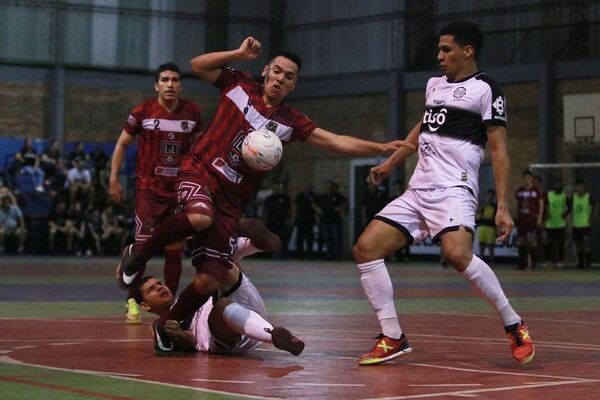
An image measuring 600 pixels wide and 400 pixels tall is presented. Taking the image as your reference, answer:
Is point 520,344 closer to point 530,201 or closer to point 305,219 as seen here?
point 530,201

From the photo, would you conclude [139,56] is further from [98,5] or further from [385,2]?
[385,2]

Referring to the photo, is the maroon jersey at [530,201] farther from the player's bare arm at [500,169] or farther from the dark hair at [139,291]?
the player's bare arm at [500,169]

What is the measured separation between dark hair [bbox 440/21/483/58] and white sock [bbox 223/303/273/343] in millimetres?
2475

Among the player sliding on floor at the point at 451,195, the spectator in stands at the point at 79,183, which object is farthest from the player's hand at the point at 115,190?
the spectator in stands at the point at 79,183

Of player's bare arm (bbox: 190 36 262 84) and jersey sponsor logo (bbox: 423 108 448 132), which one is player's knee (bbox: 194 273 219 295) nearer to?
player's bare arm (bbox: 190 36 262 84)

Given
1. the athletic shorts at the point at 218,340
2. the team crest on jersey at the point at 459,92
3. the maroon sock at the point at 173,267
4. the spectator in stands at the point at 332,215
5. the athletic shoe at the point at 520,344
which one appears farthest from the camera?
the spectator in stands at the point at 332,215

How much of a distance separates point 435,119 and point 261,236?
1587mm

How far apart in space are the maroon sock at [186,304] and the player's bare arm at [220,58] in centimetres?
160

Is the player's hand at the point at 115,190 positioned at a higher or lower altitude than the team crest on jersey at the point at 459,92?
lower

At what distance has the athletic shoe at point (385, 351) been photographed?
29.8ft

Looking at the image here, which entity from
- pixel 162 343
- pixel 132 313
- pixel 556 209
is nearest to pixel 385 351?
pixel 162 343

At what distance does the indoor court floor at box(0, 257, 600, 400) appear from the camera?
297 inches

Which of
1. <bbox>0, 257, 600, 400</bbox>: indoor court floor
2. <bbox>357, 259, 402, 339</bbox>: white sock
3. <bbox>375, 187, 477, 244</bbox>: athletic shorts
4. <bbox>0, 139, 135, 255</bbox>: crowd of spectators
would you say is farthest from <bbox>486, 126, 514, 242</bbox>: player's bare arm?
<bbox>0, 139, 135, 255</bbox>: crowd of spectators

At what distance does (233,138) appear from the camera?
9.80 metres
